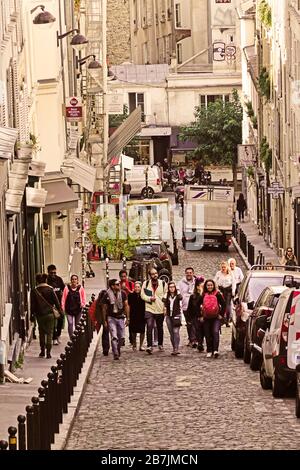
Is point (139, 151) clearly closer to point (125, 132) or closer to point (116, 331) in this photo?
point (125, 132)

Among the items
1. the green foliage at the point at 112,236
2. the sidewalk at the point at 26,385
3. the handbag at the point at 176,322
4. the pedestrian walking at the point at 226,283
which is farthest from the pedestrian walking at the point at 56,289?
the green foliage at the point at 112,236

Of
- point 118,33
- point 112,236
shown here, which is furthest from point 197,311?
point 118,33

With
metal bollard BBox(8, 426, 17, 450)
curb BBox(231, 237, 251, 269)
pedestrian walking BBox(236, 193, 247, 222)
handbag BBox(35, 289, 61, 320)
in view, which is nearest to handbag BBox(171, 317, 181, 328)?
handbag BBox(35, 289, 61, 320)

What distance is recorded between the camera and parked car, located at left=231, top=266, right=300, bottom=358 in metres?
31.8

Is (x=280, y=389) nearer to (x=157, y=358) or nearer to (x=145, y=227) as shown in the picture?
(x=157, y=358)

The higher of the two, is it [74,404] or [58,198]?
[58,198]

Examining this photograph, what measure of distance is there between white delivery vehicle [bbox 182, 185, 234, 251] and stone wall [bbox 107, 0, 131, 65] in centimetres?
4767

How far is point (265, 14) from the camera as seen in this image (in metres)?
68.7

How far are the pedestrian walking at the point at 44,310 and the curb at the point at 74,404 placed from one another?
788mm

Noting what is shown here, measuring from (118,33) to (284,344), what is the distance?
94.5 metres

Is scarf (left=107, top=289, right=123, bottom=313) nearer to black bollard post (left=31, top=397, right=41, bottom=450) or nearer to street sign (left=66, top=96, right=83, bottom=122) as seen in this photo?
black bollard post (left=31, top=397, right=41, bottom=450)

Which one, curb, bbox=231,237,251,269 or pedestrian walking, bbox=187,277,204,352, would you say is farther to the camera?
curb, bbox=231,237,251,269
